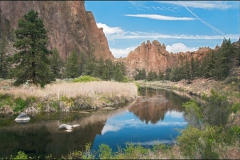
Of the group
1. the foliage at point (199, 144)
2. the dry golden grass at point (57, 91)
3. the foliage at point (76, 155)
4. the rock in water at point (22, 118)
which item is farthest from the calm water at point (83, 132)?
the foliage at point (199, 144)

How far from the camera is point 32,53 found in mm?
22453

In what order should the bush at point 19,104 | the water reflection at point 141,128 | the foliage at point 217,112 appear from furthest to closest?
the bush at point 19,104 → the water reflection at point 141,128 → the foliage at point 217,112

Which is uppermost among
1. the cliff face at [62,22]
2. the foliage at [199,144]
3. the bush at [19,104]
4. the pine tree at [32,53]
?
the cliff face at [62,22]

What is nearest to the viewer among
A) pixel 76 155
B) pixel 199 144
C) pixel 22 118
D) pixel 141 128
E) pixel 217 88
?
pixel 199 144

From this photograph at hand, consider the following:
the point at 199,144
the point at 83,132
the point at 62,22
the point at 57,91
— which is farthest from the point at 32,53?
the point at 62,22

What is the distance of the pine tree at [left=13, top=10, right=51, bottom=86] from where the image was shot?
70.3 ft

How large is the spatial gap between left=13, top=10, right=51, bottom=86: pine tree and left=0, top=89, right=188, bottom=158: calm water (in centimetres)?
597

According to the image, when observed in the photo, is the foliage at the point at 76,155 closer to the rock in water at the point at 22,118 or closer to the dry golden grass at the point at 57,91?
the rock in water at the point at 22,118

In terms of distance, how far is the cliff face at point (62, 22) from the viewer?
94.4 meters

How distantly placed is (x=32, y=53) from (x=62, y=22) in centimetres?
10057

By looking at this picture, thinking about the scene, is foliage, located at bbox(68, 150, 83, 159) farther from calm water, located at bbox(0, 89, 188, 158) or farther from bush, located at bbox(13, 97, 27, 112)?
bush, located at bbox(13, 97, 27, 112)

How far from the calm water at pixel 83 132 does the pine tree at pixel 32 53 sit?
5973mm

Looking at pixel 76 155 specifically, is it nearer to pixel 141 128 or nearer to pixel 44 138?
pixel 44 138

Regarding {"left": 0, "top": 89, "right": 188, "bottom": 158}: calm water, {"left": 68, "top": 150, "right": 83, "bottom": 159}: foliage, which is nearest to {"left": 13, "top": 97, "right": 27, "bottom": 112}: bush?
{"left": 0, "top": 89, "right": 188, "bottom": 158}: calm water
